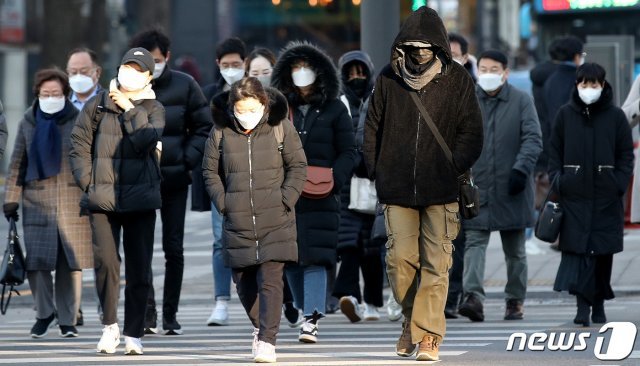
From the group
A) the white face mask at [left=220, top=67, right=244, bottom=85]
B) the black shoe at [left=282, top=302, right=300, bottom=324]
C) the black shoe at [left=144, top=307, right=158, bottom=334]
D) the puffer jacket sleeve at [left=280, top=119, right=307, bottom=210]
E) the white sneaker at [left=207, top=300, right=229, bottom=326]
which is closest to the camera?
the puffer jacket sleeve at [left=280, top=119, right=307, bottom=210]

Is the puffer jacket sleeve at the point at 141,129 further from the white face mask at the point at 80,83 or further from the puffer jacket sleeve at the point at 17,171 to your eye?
the white face mask at the point at 80,83

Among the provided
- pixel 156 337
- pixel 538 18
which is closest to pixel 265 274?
pixel 156 337

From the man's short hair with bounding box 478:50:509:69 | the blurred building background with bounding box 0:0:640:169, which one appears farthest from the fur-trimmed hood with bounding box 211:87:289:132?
the blurred building background with bounding box 0:0:640:169

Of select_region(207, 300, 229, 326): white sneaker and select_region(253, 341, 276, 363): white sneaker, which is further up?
select_region(253, 341, 276, 363): white sneaker

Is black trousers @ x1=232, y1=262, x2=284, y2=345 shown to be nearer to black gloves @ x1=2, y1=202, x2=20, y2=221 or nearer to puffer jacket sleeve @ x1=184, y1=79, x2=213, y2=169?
puffer jacket sleeve @ x1=184, y1=79, x2=213, y2=169

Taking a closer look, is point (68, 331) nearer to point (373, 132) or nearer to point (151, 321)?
A: point (151, 321)

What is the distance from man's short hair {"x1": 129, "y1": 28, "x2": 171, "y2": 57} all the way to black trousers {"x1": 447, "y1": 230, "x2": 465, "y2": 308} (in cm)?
253

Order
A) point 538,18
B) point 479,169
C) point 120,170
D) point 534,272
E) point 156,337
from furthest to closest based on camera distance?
point 538,18
point 534,272
point 479,169
point 156,337
point 120,170

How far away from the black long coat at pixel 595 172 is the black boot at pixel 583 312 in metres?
0.34

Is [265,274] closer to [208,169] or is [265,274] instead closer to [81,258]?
[208,169]

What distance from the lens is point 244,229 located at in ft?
32.9

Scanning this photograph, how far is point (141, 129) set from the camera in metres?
Result: 10.4

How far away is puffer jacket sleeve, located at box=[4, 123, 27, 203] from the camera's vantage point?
1208 centimetres

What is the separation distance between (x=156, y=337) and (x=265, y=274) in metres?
1.86
